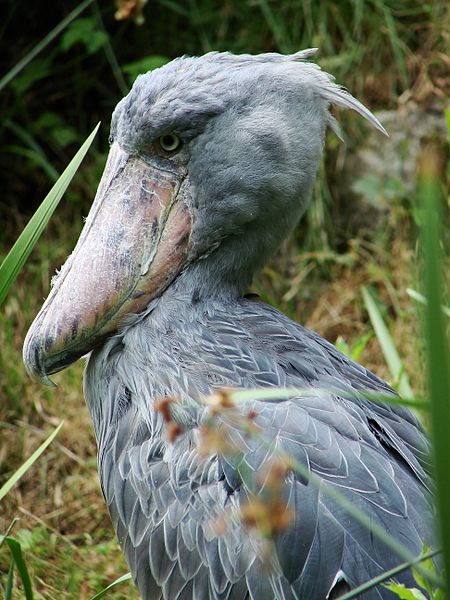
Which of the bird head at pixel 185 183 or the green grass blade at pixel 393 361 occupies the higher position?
the bird head at pixel 185 183

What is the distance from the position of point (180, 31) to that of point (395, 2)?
108 cm

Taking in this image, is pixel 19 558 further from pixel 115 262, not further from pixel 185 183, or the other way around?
pixel 185 183

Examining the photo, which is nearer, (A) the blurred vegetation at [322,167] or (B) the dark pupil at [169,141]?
(B) the dark pupil at [169,141]

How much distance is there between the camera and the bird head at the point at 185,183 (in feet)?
7.72

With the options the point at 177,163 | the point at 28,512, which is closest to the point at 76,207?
the point at 28,512

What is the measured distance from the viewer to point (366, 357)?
4.00 metres

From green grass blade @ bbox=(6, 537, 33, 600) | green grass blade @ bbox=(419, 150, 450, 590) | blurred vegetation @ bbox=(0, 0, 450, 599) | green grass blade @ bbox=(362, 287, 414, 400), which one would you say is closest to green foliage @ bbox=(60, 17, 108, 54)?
blurred vegetation @ bbox=(0, 0, 450, 599)

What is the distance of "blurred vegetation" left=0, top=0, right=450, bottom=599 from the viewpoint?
387 centimetres

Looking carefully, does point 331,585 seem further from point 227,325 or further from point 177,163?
point 177,163

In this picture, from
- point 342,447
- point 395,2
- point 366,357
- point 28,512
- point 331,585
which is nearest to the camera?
point 331,585

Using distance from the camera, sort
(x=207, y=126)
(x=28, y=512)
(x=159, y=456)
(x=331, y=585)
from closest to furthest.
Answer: (x=331, y=585) → (x=159, y=456) → (x=207, y=126) → (x=28, y=512)

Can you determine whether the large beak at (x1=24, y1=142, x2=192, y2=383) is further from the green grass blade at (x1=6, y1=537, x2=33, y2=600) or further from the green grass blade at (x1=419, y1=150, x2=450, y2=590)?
the green grass blade at (x1=419, y1=150, x2=450, y2=590)

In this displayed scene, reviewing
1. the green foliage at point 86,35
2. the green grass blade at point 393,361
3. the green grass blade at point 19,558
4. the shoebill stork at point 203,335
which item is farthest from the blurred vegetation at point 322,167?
the green grass blade at point 19,558

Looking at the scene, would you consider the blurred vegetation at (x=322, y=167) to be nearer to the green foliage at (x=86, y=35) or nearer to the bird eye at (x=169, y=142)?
the green foliage at (x=86, y=35)
